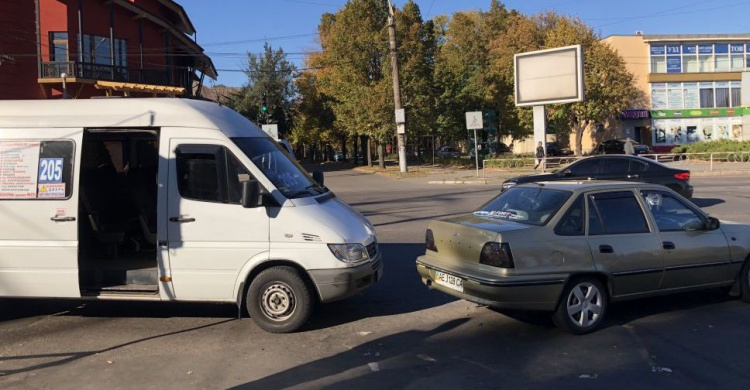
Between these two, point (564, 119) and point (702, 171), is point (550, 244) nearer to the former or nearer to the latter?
point (702, 171)

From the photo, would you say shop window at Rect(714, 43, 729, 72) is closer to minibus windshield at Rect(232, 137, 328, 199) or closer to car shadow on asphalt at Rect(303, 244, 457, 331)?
car shadow on asphalt at Rect(303, 244, 457, 331)

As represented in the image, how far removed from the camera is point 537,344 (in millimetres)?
5484

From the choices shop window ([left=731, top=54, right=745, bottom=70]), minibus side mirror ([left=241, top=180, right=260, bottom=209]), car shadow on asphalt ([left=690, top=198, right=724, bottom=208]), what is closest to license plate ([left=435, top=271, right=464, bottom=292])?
minibus side mirror ([left=241, top=180, right=260, bottom=209])

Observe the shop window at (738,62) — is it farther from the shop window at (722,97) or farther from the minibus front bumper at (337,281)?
the minibus front bumper at (337,281)

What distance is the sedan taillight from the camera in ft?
17.9

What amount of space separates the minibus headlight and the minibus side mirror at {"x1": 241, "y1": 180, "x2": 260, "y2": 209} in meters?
0.86

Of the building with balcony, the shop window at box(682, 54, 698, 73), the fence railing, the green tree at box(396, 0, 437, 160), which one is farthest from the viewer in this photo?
the shop window at box(682, 54, 698, 73)

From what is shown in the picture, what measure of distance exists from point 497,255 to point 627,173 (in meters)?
11.0

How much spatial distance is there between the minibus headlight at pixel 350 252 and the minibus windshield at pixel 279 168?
28.0 inches

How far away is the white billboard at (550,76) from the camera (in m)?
31.1

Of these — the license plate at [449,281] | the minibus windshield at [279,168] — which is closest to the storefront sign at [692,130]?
the license plate at [449,281]

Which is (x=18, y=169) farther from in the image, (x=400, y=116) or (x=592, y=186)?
(x=400, y=116)

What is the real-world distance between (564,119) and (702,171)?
56.4 ft

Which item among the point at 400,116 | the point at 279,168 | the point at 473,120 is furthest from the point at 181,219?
the point at 400,116
